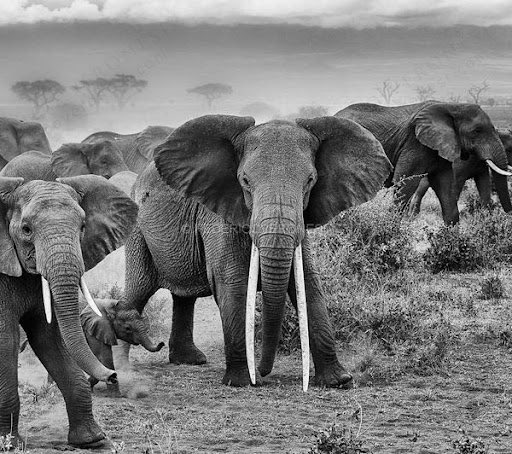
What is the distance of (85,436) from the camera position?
5.86 metres

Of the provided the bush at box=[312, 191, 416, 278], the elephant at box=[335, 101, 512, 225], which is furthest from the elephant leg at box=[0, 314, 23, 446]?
the elephant at box=[335, 101, 512, 225]

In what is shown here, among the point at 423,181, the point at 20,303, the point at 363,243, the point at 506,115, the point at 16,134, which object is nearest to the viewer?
the point at 20,303

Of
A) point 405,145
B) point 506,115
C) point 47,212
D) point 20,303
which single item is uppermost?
point 506,115

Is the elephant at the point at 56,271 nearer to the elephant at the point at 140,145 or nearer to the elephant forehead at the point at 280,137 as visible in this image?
the elephant forehead at the point at 280,137

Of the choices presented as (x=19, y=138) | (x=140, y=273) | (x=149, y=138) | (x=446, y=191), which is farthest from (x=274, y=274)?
(x=19, y=138)

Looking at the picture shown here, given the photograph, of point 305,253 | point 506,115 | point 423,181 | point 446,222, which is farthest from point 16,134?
point 506,115

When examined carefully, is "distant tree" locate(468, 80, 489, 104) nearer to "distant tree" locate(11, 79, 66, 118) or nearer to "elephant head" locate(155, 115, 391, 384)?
"distant tree" locate(11, 79, 66, 118)

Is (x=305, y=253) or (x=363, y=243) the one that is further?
(x=363, y=243)

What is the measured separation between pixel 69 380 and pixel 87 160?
438 inches

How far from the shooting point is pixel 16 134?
2102cm

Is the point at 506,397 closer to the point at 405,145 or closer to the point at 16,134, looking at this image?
the point at 405,145

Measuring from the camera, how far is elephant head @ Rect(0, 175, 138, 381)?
536cm

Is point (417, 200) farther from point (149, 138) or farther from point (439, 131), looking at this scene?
point (149, 138)

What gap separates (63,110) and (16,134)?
3587 centimetres
